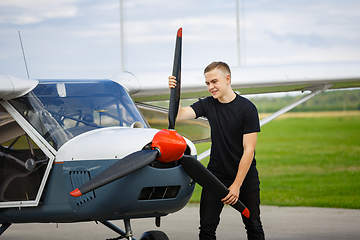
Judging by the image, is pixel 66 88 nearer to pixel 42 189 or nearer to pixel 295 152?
pixel 42 189

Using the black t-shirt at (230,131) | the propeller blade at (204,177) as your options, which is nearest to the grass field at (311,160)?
the black t-shirt at (230,131)

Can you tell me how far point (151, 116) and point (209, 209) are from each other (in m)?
2.85

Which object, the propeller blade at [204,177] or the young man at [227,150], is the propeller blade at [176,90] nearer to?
the young man at [227,150]

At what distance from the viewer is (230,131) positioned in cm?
355

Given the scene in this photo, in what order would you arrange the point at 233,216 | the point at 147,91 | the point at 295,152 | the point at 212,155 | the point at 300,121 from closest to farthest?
the point at 212,155, the point at 147,91, the point at 233,216, the point at 295,152, the point at 300,121

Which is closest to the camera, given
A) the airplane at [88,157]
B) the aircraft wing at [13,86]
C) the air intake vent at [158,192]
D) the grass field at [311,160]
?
the airplane at [88,157]

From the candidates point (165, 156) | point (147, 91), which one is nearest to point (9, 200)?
point (165, 156)

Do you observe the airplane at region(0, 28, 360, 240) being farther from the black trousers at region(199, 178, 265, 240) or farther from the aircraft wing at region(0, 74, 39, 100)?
the black trousers at region(199, 178, 265, 240)

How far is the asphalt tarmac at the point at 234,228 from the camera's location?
6.09 meters

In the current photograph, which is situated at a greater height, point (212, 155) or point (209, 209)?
point (212, 155)

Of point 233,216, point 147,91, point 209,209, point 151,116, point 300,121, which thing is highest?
point 147,91

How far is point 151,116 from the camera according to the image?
6270 mm

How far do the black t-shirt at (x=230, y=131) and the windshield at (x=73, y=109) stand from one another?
74 centimetres

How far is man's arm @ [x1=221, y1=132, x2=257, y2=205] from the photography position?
11.1ft
